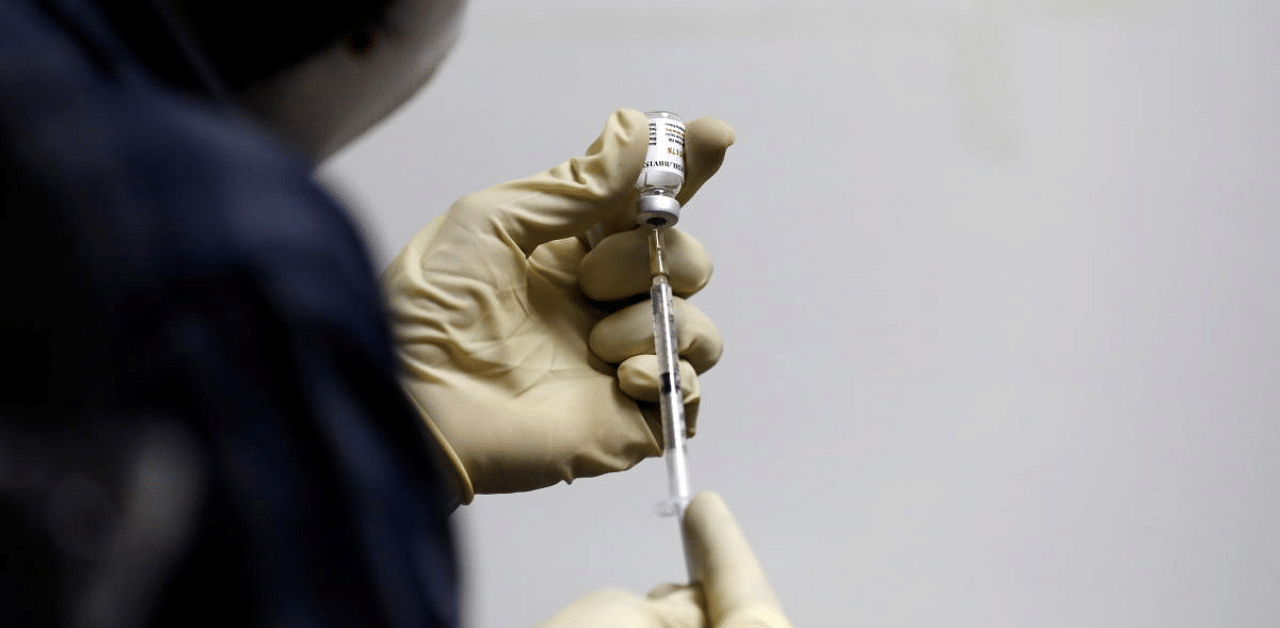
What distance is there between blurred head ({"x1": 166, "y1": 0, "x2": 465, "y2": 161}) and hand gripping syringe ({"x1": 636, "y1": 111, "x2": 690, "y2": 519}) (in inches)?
22.9

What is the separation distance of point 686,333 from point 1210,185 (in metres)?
0.99

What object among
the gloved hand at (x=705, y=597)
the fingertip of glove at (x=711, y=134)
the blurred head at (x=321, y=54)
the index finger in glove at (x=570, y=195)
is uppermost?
the blurred head at (x=321, y=54)

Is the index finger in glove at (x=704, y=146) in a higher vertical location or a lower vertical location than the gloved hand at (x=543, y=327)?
higher

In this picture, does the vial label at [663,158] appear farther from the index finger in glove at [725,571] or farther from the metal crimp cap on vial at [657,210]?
the index finger in glove at [725,571]

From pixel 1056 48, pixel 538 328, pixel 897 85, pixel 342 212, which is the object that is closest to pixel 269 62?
pixel 342 212

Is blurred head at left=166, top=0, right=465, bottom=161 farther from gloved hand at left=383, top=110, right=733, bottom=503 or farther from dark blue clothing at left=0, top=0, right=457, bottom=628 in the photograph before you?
gloved hand at left=383, top=110, right=733, bottom=503

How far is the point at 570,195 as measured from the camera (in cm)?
117

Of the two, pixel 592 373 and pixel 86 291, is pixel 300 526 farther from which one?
pixel 592 373

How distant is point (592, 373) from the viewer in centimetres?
123

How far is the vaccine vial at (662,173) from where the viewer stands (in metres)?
1.14

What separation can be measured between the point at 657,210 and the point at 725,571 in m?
0.43

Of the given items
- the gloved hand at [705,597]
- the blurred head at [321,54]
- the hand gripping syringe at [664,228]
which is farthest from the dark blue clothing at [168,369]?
the hand gripping syringe at [664,228]

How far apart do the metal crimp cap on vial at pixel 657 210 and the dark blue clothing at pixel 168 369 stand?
2.74 feet

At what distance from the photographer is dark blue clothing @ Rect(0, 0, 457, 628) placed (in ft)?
0.90
